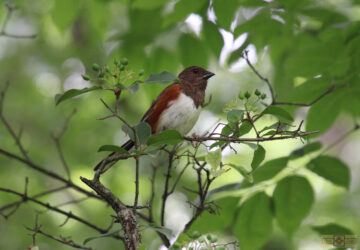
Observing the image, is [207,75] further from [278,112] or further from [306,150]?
[278,112]

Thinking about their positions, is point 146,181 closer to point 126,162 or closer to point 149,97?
point 126,162

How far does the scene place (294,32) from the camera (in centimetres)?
399

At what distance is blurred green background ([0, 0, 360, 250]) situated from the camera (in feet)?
10.4

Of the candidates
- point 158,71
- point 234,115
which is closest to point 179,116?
point 158,71

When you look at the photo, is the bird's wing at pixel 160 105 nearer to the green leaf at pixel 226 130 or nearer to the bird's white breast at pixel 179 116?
the bird's white breast at pixel 179 116

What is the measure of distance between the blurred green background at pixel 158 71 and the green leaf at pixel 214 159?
0.43 metres

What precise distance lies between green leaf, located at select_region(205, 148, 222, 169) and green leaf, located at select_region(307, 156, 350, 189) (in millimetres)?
1370

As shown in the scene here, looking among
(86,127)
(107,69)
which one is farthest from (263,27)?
(86,127)

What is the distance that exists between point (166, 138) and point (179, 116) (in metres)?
1.95

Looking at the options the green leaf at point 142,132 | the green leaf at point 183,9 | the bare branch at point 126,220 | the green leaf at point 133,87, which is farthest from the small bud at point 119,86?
the green leaf at point 183,9

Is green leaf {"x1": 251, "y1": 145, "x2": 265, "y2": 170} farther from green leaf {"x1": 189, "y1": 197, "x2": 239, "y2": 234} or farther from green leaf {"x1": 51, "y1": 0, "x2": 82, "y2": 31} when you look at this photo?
green leaf {"x1": 51, "y1": 0, "x2": 82, "y2": 31}

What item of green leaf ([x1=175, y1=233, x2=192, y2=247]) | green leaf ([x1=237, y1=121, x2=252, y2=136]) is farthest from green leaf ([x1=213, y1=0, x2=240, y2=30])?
green leaf ([x1=175, y1=233, x2=192, y2=247])

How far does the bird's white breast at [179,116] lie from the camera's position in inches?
155

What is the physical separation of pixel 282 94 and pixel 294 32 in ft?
2.27
